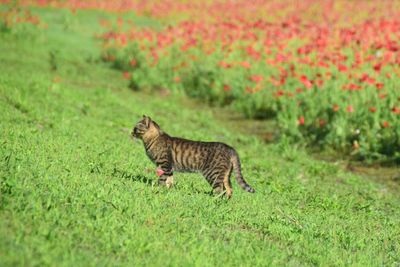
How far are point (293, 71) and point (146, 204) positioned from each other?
31.4 ft

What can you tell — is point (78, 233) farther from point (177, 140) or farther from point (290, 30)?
point (290, 30)

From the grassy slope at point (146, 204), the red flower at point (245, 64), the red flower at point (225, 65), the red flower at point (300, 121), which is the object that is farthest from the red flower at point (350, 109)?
the red flower at point (225, 65)

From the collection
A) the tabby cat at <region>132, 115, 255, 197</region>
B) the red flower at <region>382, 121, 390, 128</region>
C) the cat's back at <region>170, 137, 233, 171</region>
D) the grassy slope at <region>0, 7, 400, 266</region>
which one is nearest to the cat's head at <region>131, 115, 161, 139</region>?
the tabby cat at <region>132, 115, 255, 197</region>

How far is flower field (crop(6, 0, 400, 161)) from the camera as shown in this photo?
13.9 meters

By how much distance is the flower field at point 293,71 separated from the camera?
13.9 metres

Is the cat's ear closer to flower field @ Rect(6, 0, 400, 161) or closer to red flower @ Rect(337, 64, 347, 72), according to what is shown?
flower field @ Rect(6, 0, 400, 161)

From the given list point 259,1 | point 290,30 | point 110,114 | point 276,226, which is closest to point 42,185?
point 276,226

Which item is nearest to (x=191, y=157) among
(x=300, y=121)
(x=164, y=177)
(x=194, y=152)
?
(x=194, y=152)

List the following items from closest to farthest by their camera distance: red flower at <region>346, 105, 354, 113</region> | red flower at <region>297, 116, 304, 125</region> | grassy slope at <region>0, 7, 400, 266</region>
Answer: grassy slope at <region>0, 7, 400, 266</region> < red flower at <region>346, 105, 354, 113</region> < red flower at <region>297, 116, 304, 125</region>

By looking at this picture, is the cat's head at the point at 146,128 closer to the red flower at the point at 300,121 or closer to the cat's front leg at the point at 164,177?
the cat's front leg at the point at 164,177

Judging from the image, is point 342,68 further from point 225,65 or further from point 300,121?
point 225,65

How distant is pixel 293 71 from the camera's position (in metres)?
16.1

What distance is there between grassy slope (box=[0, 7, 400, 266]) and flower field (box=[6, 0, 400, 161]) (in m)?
1.34

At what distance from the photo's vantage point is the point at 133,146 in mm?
11461
